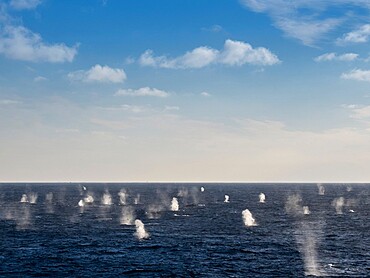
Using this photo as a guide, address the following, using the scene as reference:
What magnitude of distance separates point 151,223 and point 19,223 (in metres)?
37.4

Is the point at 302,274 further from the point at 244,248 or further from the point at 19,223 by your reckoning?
the point at 19,223

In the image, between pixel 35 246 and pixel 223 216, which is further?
pixel 223 216

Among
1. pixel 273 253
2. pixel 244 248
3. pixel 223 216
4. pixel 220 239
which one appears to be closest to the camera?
pixel 273 253

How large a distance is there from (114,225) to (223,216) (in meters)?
43.2

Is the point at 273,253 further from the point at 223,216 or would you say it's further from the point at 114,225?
the point at 223,216

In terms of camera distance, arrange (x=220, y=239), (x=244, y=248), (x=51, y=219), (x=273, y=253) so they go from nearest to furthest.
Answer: (x=273, y=253) → (x=244, y=248) → (x=220, y=239) → (x=51, y=219)

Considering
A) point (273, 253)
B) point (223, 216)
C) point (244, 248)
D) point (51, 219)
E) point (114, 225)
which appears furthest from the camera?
point (223, 216)

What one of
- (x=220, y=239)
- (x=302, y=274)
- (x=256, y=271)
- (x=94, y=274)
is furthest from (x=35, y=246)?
(x=302, y=274)

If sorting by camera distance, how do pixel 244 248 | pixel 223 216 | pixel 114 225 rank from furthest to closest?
pixel 223 216
pixel 114 225
pixel 244 248

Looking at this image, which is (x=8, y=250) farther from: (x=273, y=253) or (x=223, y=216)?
(x=223, y=216)

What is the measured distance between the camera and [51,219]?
143500 millimetres

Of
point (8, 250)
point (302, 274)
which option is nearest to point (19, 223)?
point (8, 250)

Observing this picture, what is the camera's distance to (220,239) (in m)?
104

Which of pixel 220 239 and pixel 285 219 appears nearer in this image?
pixel 220 239
